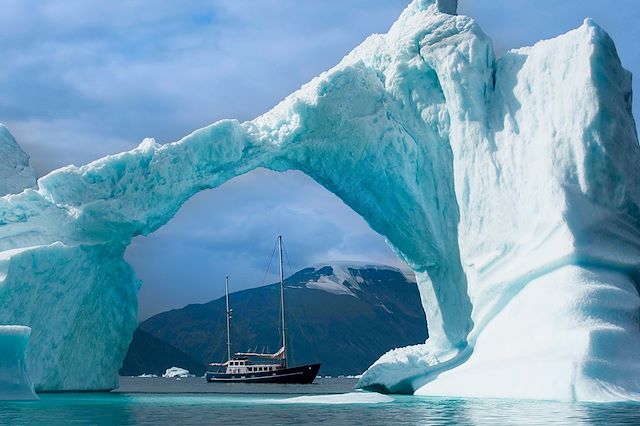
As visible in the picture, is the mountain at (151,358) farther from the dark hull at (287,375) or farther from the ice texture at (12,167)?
the ice texture at (12,167)

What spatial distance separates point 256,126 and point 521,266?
809cm

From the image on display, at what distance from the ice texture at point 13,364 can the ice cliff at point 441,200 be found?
10.9 ft

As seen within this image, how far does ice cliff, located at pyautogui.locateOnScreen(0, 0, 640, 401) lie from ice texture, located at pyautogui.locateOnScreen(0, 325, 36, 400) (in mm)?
3316

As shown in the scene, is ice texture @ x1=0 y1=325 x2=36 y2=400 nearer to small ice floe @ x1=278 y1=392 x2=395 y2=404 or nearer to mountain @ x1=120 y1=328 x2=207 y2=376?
small ice floe @ x1=278 y1=392 x2=395 y2=404

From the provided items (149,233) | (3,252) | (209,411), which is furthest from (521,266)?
(3,252)

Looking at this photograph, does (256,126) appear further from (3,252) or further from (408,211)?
(3,252)

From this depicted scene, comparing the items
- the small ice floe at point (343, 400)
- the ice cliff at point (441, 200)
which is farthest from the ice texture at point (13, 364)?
the small ice floe at point (343, 400)

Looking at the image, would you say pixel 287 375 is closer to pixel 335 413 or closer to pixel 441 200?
pixel 441 200

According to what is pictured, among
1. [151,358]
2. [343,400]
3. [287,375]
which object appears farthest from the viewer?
[151,358]

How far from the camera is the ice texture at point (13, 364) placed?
60.4ft

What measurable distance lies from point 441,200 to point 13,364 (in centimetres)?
1020

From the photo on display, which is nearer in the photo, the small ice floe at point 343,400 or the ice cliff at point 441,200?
the small ice floe at point 343,400

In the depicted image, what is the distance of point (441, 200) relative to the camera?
22.7 meters

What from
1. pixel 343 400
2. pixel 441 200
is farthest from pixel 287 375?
pixel 343 400
